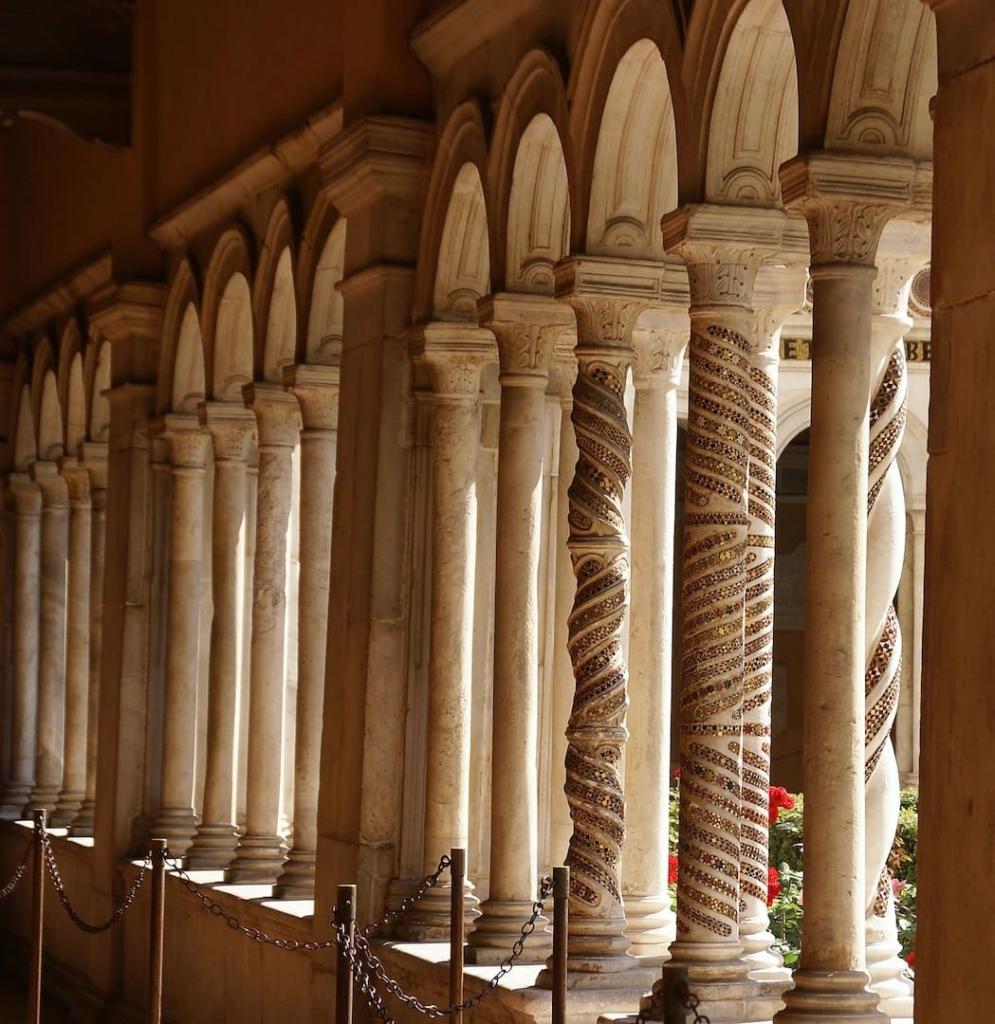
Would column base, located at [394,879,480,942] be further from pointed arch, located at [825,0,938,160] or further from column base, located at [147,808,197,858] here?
column base, located at [147,808,197,858]

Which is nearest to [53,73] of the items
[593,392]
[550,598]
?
[550,598]

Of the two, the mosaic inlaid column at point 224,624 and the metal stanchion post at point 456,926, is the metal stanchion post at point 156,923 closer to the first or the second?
the metal stanchion post at point 456,926

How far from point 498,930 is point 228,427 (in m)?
4.29

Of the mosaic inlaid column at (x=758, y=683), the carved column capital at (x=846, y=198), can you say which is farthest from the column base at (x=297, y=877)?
the carved column capital at (x=846, y=198)

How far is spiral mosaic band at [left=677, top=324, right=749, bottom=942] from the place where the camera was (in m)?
6.38

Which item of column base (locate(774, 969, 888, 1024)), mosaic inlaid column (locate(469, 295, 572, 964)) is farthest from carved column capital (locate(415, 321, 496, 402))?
column base (locate(774, 969, 888, 1024))

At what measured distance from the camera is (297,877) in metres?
9.76

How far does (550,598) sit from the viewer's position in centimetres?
865

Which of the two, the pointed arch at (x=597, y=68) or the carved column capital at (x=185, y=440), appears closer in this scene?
the pointed arch at (x=597, y=68)

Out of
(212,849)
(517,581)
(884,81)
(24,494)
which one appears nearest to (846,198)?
(884,81)

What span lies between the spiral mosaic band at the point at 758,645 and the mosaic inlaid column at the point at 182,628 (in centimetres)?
547

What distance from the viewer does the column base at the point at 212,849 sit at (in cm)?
1112

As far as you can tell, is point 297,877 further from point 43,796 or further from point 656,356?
point 43,796

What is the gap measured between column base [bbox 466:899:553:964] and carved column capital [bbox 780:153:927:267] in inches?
104
